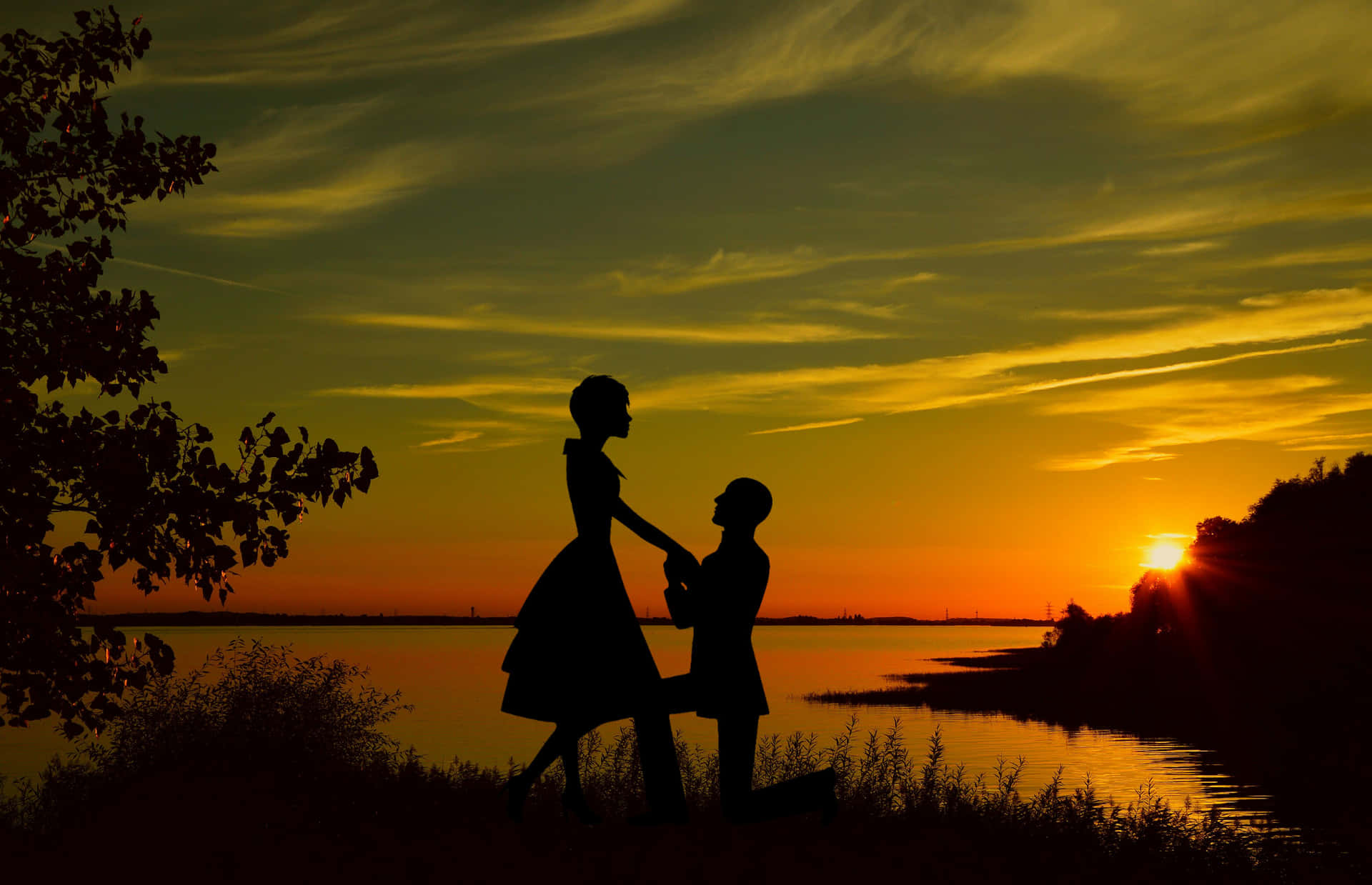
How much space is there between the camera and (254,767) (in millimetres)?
15195

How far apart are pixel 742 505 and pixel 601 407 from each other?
1157 millimetres

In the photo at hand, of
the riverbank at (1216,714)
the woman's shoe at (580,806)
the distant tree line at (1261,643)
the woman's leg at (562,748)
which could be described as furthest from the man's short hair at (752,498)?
the distant tree line at (1261,643)

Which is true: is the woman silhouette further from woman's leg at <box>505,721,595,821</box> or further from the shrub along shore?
the shrub along shore

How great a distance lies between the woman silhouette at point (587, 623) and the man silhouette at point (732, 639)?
0.21 meters

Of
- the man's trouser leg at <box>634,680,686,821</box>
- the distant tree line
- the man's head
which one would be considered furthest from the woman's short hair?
the distant tree line

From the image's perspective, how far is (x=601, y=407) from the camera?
7734 millimetres

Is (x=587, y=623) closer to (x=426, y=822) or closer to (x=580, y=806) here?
(x=580, y=806)

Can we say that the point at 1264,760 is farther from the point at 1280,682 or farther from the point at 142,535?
the point at 142,535

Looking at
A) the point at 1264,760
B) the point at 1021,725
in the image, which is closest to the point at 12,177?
the point at 1264,760

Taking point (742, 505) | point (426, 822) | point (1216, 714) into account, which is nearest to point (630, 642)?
point (742, 505)

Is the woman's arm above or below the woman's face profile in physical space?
below

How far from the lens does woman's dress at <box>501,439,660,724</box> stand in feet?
24.5

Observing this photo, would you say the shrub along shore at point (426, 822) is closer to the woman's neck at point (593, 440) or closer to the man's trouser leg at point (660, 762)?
the man's trouser leg at point (660, 762)

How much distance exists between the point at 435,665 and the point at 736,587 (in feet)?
385
